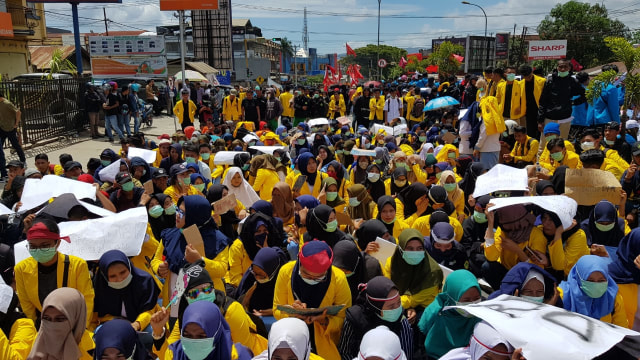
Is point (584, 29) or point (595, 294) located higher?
point (584, 29)

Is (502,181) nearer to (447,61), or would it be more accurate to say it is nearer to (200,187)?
(200,187)

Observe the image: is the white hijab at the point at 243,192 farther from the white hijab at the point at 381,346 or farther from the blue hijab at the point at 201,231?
the white hijab at the point at 381,346

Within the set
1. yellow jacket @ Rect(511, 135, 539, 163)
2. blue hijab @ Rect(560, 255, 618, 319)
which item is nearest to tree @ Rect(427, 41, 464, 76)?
yellow jacket @ Rect(511, 135, 539, 163)

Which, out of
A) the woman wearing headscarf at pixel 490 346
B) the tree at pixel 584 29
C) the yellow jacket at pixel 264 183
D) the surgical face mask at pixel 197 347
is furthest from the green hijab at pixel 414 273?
the tree at pixel 584 29

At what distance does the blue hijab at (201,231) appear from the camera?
158 inches

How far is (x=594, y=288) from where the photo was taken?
325 cm

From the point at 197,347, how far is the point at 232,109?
11646 mm

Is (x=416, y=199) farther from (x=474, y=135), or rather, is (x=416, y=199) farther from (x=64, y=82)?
(x=64, y=82)

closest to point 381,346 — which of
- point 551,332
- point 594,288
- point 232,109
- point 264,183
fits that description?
point 551,332

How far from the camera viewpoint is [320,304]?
339cm

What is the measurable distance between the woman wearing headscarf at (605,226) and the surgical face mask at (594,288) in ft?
3.29

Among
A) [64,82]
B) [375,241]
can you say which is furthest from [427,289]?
[64,82]

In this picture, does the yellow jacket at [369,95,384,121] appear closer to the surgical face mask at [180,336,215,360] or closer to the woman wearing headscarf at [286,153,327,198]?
the woman wearing headscarf at [286,153,327,198]

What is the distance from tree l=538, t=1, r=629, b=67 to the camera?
4947cm
